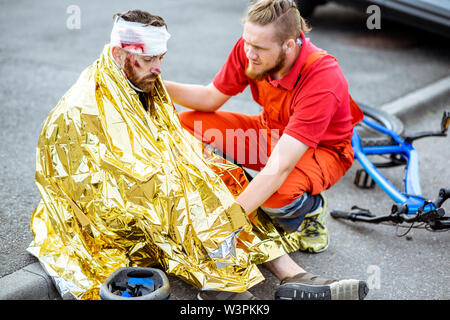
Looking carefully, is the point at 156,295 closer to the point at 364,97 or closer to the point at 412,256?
the point at 412,256

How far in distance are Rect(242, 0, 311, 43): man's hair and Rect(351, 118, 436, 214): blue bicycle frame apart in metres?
1.14

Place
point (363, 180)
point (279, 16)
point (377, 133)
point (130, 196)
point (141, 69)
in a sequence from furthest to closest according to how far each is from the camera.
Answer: point (377, 133)
point (363, 180)
point (279, 16)
point (141, 69)
point (130, 196)

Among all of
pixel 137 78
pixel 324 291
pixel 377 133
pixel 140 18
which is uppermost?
pixel 140 18

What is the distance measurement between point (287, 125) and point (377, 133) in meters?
1.88

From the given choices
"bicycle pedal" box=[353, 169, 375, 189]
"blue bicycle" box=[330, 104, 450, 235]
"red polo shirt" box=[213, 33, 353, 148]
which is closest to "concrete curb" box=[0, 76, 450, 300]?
"red polo shirt" box=[213, 33, 353, 148]

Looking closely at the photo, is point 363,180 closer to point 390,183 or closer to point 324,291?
point 390,183

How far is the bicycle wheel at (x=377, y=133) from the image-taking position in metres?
3.47

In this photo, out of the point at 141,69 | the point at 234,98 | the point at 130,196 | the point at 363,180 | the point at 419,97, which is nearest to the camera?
the point at 130,196

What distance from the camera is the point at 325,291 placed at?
2215 millimetres

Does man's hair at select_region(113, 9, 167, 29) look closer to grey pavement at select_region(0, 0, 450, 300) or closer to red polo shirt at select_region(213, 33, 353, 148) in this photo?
red polo shirt at select_region(213, 33, 353, 148)

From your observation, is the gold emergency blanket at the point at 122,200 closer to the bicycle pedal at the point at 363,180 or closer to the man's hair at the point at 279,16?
the man's hair at the point at 279,16

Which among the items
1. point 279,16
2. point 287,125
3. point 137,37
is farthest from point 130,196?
point 279,16

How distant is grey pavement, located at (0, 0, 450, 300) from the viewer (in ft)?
8.39

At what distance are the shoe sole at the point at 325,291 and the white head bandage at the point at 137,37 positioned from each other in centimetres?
126
